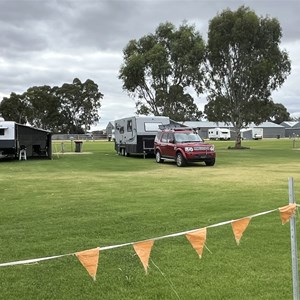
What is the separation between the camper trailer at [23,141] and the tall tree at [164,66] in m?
19.2

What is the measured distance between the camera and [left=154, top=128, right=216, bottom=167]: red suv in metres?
20.7

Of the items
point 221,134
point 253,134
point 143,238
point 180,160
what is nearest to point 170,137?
point 180,160

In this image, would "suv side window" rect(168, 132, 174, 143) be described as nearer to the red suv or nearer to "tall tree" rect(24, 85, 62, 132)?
the red suv

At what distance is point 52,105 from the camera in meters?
98.9

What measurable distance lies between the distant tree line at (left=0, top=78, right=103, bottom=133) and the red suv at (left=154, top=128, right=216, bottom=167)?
258 ft

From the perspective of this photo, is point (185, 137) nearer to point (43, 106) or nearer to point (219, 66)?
point (219, 66)

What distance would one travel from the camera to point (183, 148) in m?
20.8

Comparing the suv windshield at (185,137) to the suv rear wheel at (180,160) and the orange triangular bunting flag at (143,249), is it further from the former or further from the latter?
the orange triangular bunting flag at (143,249)

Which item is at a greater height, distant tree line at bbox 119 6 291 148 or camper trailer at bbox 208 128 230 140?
distant tree line at bbox 119 6 291 148

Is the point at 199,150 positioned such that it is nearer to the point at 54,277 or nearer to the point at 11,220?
the point at 11,220

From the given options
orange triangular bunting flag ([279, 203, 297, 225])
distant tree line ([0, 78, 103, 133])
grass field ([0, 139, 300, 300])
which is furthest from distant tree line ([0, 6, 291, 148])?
distant tree line ([0, 78, 103, 133])

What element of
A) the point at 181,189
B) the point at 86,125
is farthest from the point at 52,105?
the point at 181,189

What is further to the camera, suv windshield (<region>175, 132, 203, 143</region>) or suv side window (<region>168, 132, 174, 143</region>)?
suv side window (<region>168, 132, 174, 143</region>)

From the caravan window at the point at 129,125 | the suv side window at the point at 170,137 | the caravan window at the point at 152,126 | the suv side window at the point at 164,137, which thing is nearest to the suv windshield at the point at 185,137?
the suv side window at the point at 170,137
